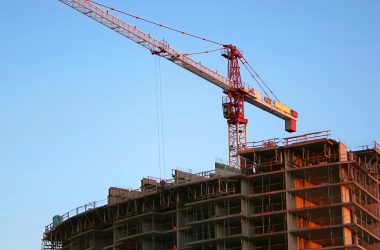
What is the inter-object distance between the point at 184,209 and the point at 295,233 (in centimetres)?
Answer: 1931

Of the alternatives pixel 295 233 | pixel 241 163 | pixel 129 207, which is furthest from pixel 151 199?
pixel 295 233

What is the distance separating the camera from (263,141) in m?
146

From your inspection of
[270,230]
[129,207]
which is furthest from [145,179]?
[270,230]

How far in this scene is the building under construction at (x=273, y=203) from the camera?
140 meters

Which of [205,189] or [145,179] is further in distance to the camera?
[145,179]

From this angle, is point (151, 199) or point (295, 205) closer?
point (295, 205)

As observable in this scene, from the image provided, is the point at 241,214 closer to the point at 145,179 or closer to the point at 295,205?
the point at 295,205

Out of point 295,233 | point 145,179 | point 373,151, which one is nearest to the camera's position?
point 295,233

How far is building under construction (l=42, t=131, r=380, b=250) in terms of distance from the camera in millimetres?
140500

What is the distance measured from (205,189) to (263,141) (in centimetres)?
1121

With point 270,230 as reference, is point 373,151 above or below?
above

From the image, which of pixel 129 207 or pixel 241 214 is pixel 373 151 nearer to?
pixel 241 214

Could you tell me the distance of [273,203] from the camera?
474ft

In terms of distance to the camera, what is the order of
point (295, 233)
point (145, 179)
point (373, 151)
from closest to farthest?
1. point (295, 233)
2. point (373, 151)
3. point (145, 179)
